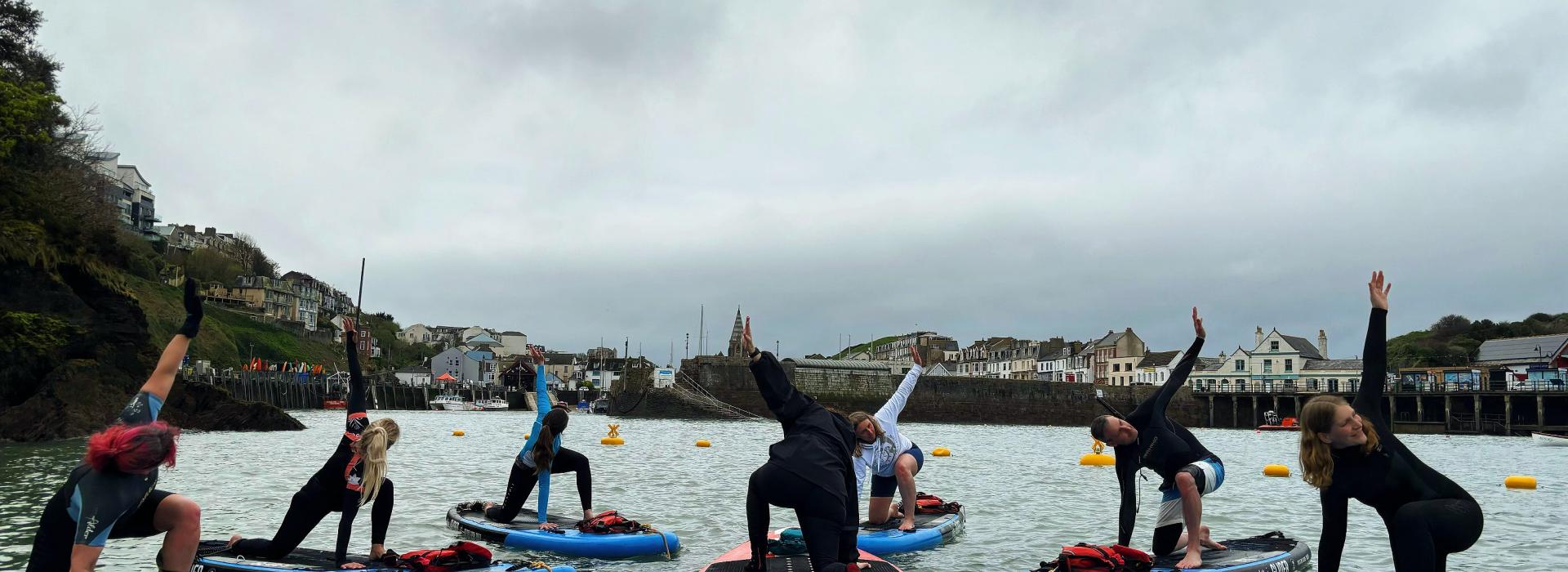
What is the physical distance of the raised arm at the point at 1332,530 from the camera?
627cm

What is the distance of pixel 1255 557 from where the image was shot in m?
10.4

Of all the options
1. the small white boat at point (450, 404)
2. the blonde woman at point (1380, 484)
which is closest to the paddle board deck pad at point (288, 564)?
the blonde woman at point (1380, 484)

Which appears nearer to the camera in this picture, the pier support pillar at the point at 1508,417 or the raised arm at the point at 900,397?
the raised arm at the point at 900,397

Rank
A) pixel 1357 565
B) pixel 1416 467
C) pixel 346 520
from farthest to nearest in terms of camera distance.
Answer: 1. pixel 1357 565
2. pixel 346 520
3. pixel 1416 467

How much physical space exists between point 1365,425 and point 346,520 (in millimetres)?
8177

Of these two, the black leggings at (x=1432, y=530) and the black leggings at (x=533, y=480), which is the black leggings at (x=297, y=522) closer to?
the black leggings at (x=533, y=480)

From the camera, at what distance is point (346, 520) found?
895 centimetres

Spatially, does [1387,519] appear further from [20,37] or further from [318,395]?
[318,395]

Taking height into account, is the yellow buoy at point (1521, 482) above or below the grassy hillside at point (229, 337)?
below

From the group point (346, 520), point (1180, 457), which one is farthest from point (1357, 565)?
point (346, 520)

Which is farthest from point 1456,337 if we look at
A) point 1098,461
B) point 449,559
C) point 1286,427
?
point 449,559

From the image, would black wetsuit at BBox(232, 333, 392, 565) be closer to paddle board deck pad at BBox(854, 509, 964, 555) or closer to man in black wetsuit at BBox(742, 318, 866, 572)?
man in black wetsuit at BBox(742, 318, 866, 572)

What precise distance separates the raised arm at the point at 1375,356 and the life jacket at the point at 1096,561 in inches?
125

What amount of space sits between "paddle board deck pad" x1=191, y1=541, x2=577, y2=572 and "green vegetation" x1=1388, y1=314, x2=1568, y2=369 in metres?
120
